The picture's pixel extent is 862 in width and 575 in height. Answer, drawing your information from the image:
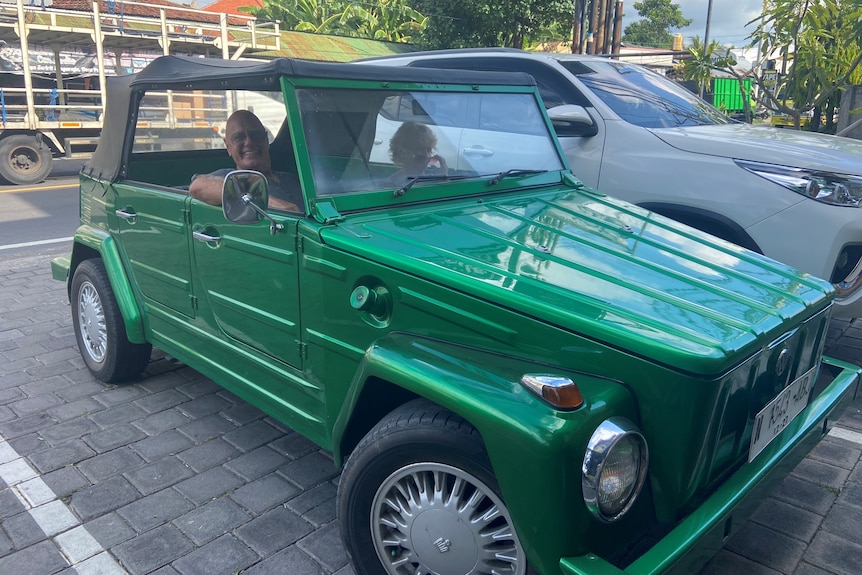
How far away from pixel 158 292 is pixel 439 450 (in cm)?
231

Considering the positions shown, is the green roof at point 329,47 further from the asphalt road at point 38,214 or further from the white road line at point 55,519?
the white road line at point 55,519

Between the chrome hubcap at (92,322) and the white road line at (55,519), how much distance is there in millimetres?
863

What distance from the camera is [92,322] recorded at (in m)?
4.27

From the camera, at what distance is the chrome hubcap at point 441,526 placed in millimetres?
2057

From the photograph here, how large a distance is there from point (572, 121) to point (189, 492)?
3407mm

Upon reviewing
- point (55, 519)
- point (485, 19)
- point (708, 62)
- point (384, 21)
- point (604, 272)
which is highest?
point (384, 21)

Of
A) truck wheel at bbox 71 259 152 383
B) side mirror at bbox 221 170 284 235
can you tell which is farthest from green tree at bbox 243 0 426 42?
side mirror at bbox 221 170 284 235

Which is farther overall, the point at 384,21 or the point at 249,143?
the point at 384,21

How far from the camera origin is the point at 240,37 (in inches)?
682

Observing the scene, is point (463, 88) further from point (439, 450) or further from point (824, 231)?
point (824, 231)

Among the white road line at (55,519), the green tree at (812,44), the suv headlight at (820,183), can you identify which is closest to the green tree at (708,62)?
the green tree at (812,44)

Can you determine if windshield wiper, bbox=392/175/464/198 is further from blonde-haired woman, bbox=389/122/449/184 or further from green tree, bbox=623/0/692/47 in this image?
green tree, bbox=623/0/692/47

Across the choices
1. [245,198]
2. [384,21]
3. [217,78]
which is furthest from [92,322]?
[384,21]

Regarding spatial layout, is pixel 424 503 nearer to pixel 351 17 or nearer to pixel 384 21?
pixel 384 21
